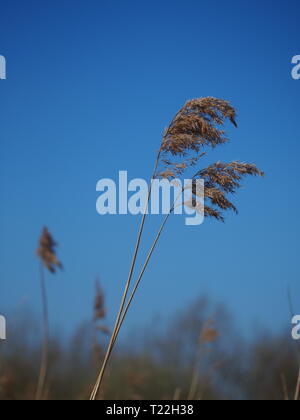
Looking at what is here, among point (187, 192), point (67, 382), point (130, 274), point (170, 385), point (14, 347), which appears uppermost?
point (187, 192)

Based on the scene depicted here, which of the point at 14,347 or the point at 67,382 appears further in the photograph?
the point at 67,382

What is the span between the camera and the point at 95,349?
7.64m

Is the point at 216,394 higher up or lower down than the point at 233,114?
lower down

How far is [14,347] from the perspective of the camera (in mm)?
9945

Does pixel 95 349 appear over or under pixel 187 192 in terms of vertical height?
under

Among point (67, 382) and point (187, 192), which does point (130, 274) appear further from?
point (67, 382)
